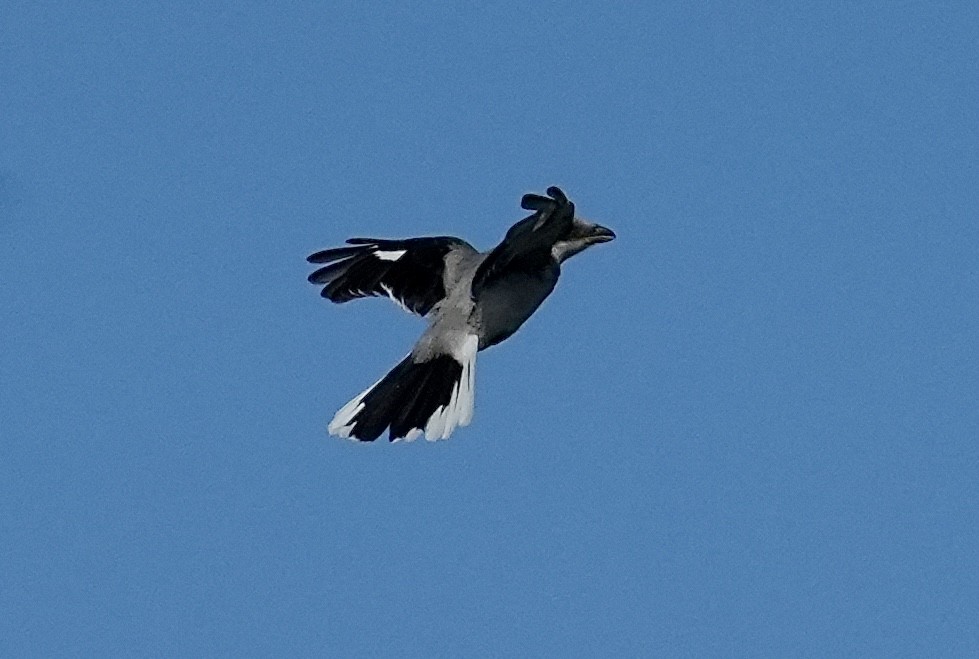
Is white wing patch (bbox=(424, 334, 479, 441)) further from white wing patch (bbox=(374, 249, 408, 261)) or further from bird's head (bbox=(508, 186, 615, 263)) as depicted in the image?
white wing patch (bbox=(374, 249, 408, 261))

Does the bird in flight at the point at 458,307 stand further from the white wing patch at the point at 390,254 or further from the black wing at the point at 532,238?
the white wing patch at the point at 390,254

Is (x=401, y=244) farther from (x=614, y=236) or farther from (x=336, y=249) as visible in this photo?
(x=614, y=236)

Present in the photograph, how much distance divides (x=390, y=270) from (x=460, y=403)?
2.36 m

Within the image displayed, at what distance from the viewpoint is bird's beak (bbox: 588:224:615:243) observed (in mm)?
12406

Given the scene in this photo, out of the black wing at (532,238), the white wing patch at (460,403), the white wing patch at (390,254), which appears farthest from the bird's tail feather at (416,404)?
the white wing patch at (390,254)

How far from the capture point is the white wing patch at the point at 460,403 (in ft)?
36.9

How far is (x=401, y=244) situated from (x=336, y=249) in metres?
0.89

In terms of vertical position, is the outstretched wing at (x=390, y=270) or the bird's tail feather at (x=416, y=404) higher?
the outstretched wing at (x=390, y=270)

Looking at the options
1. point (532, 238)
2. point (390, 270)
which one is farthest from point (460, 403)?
point (390, 270)

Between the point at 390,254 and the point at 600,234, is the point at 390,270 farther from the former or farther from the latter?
the point at 600,234

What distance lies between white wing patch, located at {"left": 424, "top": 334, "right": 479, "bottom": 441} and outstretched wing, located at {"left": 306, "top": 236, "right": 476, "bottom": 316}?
3.89ft

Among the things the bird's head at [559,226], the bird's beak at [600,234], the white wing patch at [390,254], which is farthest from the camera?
the white wing patch at [390,254]

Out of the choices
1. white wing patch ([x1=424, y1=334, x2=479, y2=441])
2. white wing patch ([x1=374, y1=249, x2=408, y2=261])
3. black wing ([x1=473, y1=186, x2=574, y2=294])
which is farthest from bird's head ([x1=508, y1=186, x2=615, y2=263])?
white wing patch ([x1=374, y1=249, x2=408, y2=261])

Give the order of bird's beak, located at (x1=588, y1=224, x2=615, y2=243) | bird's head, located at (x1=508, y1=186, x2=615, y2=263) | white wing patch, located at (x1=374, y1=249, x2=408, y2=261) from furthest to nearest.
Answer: white wing patch, located at (x1=374, y1=249, x2=408, y2=261), bird's beak, located at (x1=588, y1=224, x2=615, y2=243), bird's head, located at (x1=508, y1=186, x2=615, y2=263)
